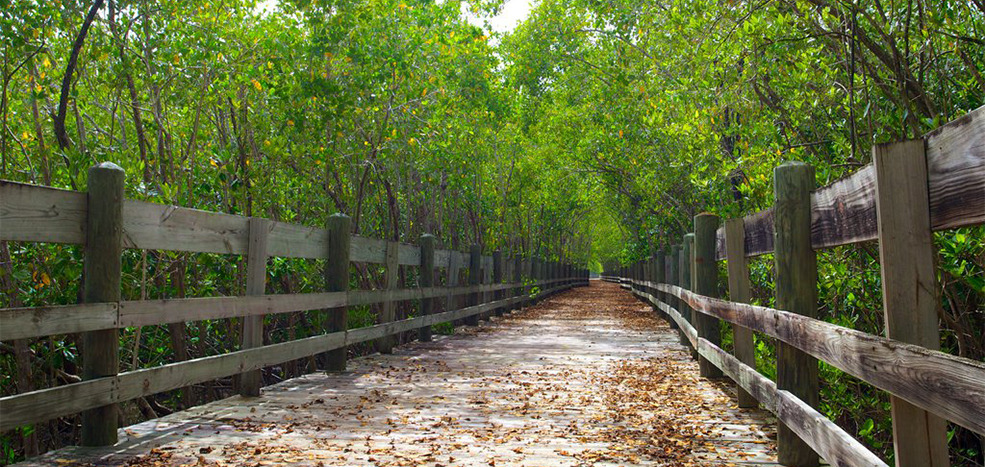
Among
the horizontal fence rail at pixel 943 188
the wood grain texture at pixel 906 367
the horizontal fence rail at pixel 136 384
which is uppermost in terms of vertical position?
the horizontal fence rail at pixel 943 188

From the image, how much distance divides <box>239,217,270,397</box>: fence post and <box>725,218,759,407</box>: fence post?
3.63m

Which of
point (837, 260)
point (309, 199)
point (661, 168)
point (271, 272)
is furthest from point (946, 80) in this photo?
point (661, 168)

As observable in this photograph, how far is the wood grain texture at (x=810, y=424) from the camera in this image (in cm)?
297

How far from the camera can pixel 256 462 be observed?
4.24 m

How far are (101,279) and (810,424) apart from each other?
375 cm

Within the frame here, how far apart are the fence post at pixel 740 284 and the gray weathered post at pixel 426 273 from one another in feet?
19.4

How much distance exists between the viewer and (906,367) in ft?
8.14

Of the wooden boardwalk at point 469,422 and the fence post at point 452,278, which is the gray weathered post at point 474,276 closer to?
the fence post at point 452,278

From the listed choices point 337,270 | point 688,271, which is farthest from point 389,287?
point 688,271

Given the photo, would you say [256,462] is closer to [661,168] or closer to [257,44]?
[257,44]

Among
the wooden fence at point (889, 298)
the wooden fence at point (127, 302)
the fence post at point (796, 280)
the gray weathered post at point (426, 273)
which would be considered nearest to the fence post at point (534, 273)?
the gray weathered post at point (426, 273)

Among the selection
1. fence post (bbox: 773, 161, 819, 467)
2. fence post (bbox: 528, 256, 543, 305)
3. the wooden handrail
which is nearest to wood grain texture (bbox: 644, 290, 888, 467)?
fence post (bbox: 773, 161, 819, 467)

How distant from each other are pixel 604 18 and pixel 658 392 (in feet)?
36.7

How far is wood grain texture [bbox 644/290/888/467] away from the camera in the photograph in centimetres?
297
